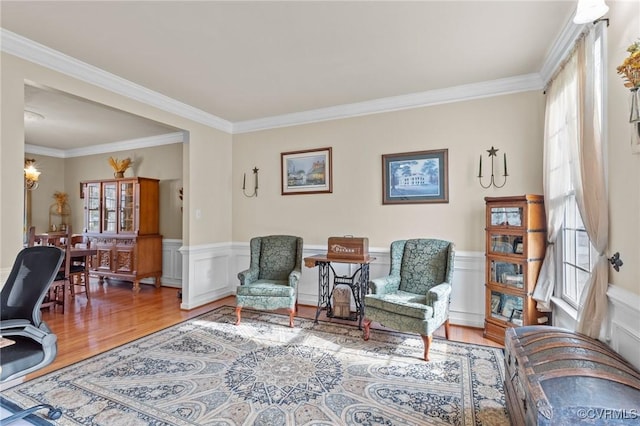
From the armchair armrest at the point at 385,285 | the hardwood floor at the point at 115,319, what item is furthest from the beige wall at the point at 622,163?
the armchair armrest at the point at 385,285

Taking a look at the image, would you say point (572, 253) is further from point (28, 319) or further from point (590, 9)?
point (28, 319)

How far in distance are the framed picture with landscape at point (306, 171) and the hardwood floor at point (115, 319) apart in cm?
158

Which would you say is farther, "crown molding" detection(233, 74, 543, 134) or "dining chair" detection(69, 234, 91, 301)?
"dining chair" detection(69, 234, 91, 301)

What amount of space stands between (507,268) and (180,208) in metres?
4.88

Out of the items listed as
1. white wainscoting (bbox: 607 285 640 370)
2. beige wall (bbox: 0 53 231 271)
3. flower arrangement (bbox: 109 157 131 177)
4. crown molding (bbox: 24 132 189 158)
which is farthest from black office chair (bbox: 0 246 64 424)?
flower arrangement (bbox: 109 157 131 177)

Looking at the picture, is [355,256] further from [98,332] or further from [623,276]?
[98,332]

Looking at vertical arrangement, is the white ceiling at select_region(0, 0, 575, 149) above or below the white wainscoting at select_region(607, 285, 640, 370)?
above

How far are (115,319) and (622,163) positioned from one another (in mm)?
4686

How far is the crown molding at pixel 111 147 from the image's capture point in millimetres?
5410

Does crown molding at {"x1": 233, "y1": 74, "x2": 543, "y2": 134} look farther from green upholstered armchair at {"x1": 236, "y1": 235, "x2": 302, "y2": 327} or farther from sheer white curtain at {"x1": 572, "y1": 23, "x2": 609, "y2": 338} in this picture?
green upholstered armchair at {"x1": 236, "y1": 235, "x2": 302, "y2": 327}

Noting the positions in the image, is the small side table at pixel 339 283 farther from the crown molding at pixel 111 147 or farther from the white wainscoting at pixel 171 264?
the crown molding at pixel 111 147

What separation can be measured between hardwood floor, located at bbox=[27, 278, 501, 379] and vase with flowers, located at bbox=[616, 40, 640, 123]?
2.21 meters

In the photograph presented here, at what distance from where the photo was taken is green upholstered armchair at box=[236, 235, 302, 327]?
344 centimetres

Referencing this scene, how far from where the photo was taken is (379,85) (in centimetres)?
341
